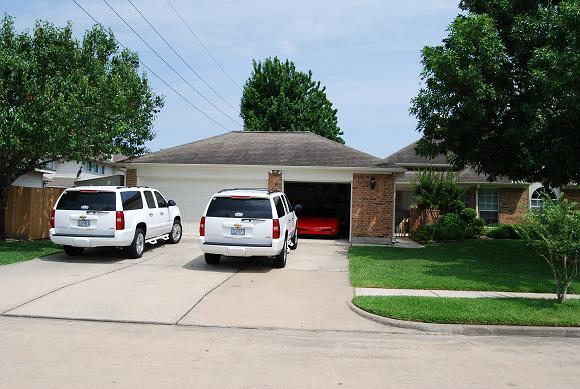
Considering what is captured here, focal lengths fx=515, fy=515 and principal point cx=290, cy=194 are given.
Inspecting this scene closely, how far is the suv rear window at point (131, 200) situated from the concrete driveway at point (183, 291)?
4.60ft

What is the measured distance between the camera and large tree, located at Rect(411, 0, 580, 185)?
12.6m

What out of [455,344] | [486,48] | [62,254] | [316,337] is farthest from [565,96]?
[62,254]

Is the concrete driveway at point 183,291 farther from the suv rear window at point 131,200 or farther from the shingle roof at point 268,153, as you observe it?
the shingle roof at point 268,153

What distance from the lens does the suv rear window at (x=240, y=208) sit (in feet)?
39.7

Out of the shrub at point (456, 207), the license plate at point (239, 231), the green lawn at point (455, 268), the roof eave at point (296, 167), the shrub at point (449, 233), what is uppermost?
the roof eave at point (296, 167)

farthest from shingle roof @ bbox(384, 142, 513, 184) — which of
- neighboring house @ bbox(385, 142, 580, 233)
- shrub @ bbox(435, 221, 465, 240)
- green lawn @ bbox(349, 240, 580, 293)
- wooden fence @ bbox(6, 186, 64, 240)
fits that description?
wooden fence @ bbox(6, 186, 64, 240)

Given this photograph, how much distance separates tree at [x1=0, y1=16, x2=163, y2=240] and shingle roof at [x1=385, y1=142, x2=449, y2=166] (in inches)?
673

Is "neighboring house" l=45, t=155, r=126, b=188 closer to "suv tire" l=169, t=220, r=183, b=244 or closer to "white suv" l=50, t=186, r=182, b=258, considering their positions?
"suv tire" l=169, t=220, r=183, b=244

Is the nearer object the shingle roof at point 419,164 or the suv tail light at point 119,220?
the suv tail light at point 119,220

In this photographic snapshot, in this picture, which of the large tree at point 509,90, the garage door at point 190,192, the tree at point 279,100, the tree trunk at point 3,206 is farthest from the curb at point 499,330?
the tree at point 279,100

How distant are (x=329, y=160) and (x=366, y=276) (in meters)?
8.53

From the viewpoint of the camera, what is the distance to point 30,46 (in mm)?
14656

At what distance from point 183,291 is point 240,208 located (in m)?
2.92

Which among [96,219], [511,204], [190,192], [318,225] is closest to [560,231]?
[96,219]
